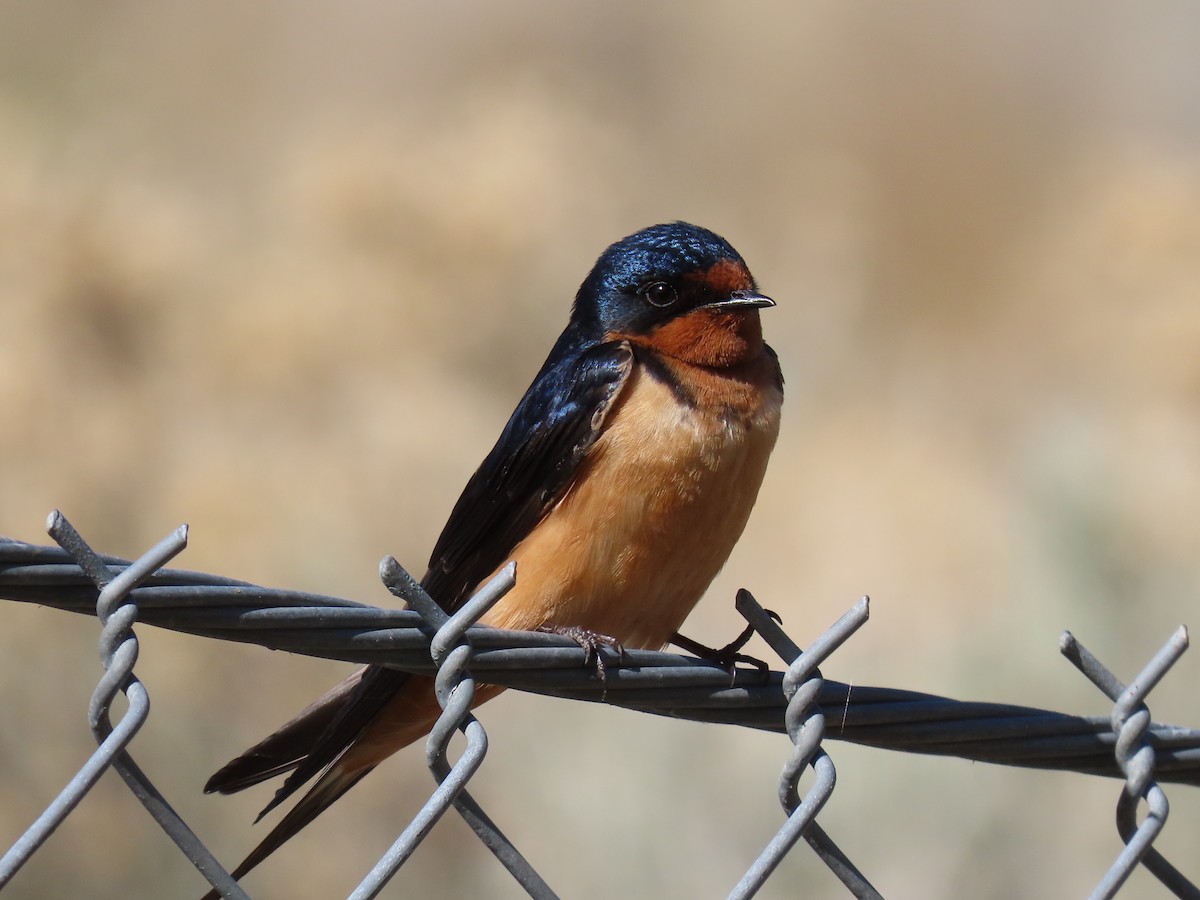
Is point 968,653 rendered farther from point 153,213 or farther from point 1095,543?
point 153,213

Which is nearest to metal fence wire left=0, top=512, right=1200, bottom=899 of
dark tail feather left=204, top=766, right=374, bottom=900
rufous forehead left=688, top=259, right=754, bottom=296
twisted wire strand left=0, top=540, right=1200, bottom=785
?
twisted wire strand left=0, top=540, right=1200, bottom=785

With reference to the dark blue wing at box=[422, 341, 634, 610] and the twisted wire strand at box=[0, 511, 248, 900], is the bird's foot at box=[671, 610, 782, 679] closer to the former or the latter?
the dark blue wing at box=[422, 341, 634, 610]

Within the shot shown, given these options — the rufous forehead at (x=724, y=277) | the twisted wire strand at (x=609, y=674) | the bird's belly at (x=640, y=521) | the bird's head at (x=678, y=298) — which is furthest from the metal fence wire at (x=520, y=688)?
the rufous forehead at (x=724, y=277)

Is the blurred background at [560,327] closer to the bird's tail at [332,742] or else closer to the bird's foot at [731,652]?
the bird's foot at [731,652]

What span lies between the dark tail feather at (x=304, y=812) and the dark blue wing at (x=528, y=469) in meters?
0.37

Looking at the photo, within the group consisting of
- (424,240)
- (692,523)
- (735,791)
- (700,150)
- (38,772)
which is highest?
(700,150)

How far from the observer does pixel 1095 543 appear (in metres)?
5.53

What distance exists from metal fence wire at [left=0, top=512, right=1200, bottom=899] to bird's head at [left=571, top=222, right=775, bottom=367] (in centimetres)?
102

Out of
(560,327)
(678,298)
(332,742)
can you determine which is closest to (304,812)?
(332,742)

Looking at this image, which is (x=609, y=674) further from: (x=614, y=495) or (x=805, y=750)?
(x=614, y=495)

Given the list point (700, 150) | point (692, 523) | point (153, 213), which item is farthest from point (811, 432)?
point (692, 523)

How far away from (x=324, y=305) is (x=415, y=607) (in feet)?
19.3

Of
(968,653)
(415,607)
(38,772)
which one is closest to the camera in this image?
(415,607)

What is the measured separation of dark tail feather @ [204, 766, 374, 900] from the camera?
6.08ft
